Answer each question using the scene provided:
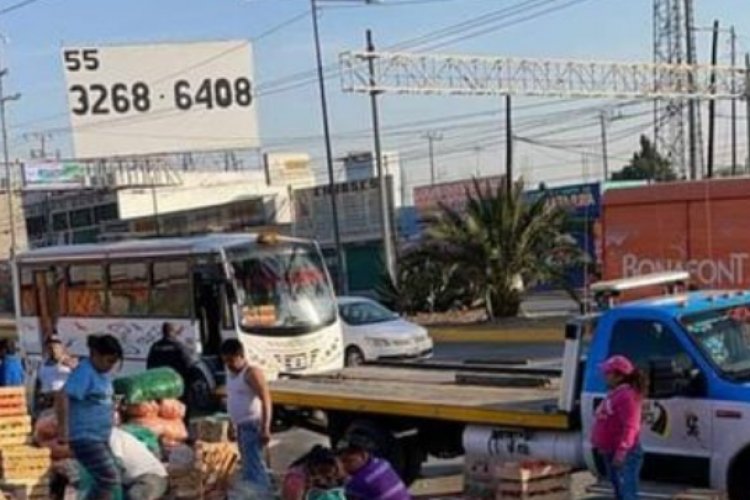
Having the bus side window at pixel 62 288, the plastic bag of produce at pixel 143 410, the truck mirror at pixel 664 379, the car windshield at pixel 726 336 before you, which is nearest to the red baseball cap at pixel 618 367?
the truck mirror at pixel 664 379

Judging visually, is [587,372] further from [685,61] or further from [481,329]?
[685,61]

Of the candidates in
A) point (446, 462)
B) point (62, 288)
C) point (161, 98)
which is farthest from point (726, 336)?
point (161, 98)

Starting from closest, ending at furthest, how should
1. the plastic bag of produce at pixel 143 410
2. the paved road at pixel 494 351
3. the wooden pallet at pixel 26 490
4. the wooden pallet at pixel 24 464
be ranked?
1. the wooden pallet at pixel 26 490
2. the wooden pallet at pixel 24 464
3. the plastic bag of produce at pixel 143 410
4. the paved road at pixel 494 351

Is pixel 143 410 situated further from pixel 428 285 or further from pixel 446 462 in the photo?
pixel 428 285

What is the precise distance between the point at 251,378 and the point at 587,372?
283 cm

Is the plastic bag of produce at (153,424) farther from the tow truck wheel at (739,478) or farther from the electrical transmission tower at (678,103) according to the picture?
the electrical transmission tower at (678,103)

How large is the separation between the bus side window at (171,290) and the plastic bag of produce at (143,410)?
26.1 feet

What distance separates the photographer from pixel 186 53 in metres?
63.0

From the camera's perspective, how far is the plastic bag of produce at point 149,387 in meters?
12.7

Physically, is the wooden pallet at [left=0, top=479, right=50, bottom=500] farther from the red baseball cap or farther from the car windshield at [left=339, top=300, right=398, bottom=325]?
the car windshield at [left=339, top=300, right=398, bottom=325]

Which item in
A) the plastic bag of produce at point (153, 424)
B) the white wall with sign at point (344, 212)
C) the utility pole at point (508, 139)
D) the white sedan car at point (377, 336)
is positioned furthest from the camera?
the white wall with sign at point (344, 212)

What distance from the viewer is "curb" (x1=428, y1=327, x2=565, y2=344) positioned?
2969 centimetres

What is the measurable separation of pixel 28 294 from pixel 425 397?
1658 centimetres

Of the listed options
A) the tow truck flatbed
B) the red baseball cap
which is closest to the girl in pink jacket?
the red baseball cap
